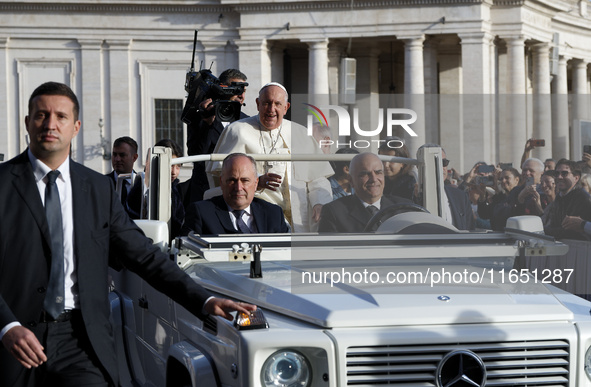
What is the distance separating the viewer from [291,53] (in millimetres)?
57938

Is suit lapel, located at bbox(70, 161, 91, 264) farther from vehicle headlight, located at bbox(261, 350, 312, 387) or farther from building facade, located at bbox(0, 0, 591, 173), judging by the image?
building facade, located at bbox(0, 0, 591, 173)

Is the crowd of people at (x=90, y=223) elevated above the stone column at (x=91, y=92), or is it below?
below

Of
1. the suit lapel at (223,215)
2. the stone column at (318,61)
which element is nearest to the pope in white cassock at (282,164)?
the suit lapel at (223,215)

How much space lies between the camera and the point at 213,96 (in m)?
10.2

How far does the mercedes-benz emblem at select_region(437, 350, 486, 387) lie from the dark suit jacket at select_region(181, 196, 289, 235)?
2377mm

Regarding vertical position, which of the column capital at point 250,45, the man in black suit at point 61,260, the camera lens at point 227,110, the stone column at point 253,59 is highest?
the column capital at point 250,45

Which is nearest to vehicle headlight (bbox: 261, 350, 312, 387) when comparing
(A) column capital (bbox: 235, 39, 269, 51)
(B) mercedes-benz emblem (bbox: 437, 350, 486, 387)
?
(B) mercedes-benz emblem (bbox: 437, 350, 486, 387)

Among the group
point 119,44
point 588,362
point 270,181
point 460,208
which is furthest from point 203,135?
point 119,44

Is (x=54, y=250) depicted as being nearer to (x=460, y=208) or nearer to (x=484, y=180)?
(x=460, y=208)

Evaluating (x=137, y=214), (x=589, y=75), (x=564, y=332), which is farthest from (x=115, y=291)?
(x=589, y=75)

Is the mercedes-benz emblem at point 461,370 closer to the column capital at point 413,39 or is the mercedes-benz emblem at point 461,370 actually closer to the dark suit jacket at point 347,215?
the dark suit jacket at point 347,215

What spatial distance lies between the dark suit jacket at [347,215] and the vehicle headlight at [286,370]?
4.89 ft

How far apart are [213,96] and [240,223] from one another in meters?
3.77

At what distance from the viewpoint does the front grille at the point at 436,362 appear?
4.36 m
